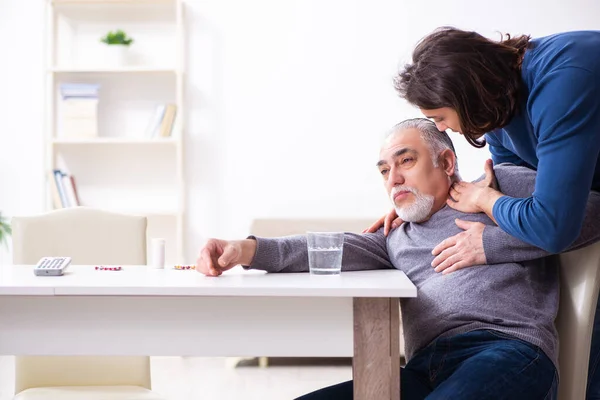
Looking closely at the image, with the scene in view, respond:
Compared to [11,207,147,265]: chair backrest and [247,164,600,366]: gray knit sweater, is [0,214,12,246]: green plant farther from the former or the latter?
[247,164,600,366]: gray knit sweater

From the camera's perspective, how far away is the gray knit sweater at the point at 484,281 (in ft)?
5.49

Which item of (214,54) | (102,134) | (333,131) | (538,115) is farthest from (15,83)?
(538,115)

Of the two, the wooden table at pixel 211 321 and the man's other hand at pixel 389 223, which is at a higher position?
the man's other hand at pixel 389 223

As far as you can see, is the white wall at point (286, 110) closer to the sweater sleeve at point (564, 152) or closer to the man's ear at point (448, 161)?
the man's ear at point (448, 161)

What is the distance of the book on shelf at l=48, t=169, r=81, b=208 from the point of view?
4.62 metres

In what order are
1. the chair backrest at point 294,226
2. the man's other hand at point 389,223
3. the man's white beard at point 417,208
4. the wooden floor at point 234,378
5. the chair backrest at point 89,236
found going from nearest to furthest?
1. the man's white beard at point 417,208
2. the man's other hand at point 389,223
3. the chair backrest at point 89,236
4. the wooden floor at point 234,378
5. the chair backrest at point 294,226

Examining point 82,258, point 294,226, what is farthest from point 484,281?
point 294,226

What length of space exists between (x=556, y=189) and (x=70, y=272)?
3.56 ft

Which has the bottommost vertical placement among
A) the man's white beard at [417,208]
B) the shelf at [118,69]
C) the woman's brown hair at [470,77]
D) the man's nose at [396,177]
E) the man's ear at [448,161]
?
the man's white beard at [417,208]

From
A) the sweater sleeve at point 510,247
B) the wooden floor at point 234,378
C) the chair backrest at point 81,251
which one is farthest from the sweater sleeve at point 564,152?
the wooden floor at point 234,378

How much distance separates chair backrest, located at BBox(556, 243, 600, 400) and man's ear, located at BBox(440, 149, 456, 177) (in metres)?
0.35

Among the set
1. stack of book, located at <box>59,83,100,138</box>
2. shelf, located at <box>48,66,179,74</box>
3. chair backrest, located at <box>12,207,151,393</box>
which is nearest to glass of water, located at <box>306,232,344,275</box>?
chair backrest, located at <box>12,207,151,393</box>

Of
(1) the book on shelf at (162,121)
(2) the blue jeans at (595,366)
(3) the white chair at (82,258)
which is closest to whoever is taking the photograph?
(2) the blue jeans at (595,366)

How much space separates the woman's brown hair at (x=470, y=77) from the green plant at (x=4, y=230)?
3.40m
